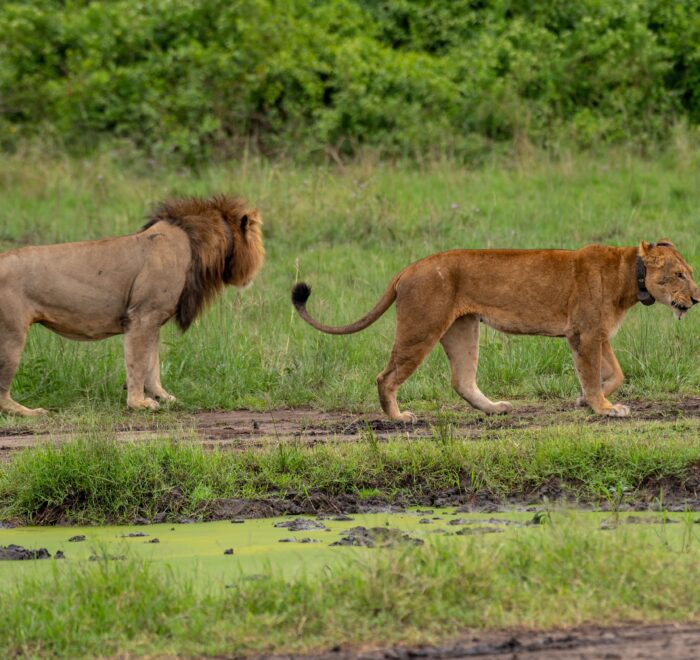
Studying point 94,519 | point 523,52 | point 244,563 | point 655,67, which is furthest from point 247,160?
point 244,563

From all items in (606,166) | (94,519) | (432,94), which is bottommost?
(94,519)

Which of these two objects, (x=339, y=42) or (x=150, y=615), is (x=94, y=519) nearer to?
(x=150, y=615)

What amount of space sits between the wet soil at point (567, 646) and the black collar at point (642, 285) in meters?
3.92

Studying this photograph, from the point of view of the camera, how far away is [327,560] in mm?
5113

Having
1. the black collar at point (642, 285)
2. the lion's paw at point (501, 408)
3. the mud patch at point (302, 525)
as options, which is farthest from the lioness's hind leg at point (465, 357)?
the mud patch at point (302, 525)

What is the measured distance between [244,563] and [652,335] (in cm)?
514

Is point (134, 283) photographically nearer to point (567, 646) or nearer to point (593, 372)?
point (593, 372)

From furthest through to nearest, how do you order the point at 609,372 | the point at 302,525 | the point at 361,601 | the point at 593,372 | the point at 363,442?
the point at 609,372 → the point at 593,372 → the point at 363,442 → the point at 302,525 → the point at 361,601

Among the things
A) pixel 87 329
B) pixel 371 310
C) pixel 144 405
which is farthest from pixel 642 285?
pixel 87 329

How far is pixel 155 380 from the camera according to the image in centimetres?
916

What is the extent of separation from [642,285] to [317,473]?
2518 millimetres

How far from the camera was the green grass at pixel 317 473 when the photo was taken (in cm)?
641

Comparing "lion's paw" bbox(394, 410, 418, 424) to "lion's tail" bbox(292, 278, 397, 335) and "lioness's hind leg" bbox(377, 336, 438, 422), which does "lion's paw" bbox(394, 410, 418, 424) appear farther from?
"lion's tail" bbox(292, 278, 397, 335)

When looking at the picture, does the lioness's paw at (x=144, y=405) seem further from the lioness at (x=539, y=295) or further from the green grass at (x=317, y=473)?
the green grass at (x=317, y=473)
